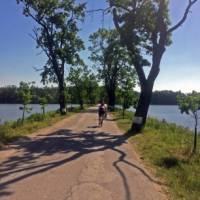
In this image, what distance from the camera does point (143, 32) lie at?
28.0 meters

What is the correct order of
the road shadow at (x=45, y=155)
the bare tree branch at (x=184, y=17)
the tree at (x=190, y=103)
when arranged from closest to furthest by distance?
the road shadow at (x=45, y=155)
the tree at (x=190, y=103)
the bare tree branch at (x=184, y=17)

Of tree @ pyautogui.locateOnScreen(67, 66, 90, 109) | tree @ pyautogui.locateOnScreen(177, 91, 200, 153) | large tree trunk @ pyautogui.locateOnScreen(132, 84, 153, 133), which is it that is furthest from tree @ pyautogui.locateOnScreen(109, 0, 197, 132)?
tree @ pyautogui.locateOnScreen(67, 66, 90, 109)

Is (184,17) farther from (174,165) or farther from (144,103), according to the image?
(174,165)

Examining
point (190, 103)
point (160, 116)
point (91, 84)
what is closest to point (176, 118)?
point (160, 116)

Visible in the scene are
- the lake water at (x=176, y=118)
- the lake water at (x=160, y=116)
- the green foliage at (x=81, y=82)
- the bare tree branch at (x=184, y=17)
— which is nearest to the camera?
the bare tree branch at (x=184, y=17)

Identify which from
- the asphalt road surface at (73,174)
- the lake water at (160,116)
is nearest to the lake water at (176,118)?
the lake water at (160,116)

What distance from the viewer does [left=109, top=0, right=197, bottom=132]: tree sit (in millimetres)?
26266

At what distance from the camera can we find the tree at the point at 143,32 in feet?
86.2

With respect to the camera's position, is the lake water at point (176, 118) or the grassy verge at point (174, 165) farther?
the lake water at point (176, 118)

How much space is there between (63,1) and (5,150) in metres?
31.4

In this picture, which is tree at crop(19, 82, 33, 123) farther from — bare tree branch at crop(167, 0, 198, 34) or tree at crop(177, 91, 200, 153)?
tree at crop(177, 91, 200, 153)

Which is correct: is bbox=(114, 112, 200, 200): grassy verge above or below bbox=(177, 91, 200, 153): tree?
below

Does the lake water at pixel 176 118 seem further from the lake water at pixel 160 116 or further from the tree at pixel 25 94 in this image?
the tree at pixel 25 94

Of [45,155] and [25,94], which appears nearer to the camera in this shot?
[45,155]
